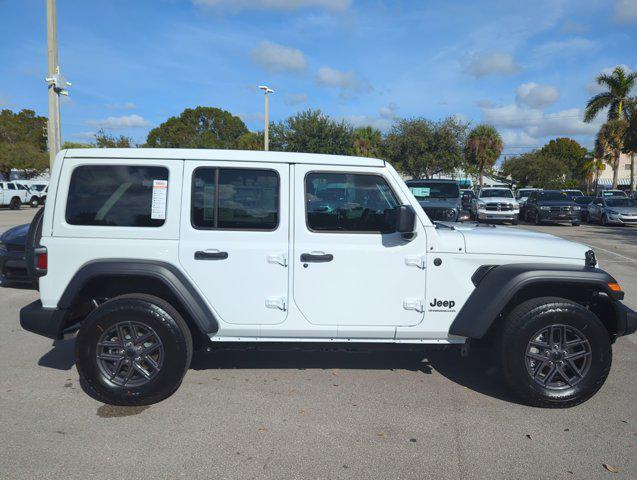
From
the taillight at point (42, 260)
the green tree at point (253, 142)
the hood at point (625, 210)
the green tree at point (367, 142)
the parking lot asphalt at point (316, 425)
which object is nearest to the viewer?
the parking lot asphalt at point (316, 425)

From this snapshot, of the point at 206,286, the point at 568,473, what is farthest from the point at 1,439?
the point at 568,473

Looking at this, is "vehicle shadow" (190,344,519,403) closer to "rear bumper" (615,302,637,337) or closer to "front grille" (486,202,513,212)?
"rear bumper" (615,302,637,337)

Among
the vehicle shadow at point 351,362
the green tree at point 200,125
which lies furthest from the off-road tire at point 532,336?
the green tree at point 200,125

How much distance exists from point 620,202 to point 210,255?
24.4 meters

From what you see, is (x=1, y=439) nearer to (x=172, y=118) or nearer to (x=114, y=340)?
(x=114, y=340)

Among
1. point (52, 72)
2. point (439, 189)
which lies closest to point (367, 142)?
point (439, 189)

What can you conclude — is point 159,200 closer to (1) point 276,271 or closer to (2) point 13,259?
(1) point 276,271

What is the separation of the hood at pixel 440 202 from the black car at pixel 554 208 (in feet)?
31.7

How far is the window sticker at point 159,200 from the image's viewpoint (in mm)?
3893

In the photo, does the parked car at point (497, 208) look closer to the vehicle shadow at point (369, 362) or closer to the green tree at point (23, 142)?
the vehicle shadow at point (369, 362)

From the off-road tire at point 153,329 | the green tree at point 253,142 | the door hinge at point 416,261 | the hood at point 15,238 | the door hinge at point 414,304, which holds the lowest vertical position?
the off-road tire at point 153,329

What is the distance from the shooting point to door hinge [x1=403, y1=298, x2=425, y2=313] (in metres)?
3.96

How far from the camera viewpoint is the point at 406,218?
3740 millimetres

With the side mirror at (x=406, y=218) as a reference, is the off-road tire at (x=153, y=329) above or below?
below
